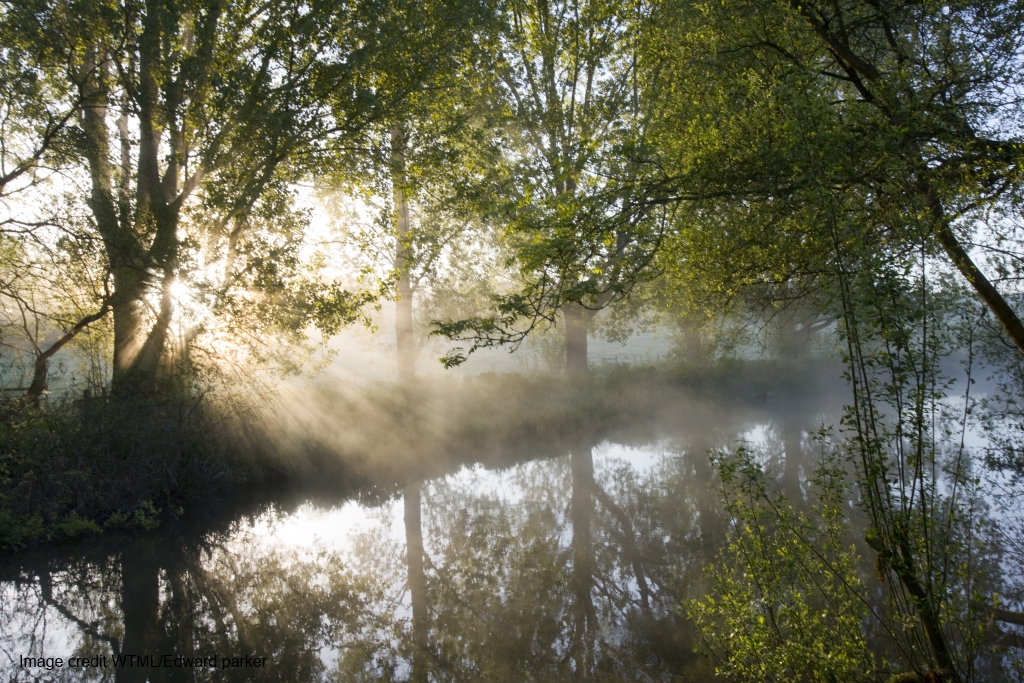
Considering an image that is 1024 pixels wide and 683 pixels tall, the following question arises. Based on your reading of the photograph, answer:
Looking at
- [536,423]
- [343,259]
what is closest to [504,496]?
[536,423]

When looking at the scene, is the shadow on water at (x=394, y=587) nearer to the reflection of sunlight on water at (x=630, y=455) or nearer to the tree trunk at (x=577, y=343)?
the reflection of sunlight on water at (x=630, y=455)

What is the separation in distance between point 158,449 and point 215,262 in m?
3.42

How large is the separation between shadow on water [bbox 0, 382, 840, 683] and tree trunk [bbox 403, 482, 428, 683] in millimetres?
32

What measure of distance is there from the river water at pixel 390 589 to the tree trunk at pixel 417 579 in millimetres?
29

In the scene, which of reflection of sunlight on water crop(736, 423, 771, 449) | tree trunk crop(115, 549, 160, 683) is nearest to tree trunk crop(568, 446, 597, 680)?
tree trunk crop(115, 549, 160, 683)

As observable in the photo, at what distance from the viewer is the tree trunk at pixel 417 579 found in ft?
22.1

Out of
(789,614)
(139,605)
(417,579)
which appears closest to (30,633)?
(139,605)

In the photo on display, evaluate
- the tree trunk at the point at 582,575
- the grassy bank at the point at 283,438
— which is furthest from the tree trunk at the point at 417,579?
the tree trunk at the point at 582,575

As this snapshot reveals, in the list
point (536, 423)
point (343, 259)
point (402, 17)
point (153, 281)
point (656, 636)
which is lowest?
point (656, 636)

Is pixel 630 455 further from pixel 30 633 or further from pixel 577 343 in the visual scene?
pixel 30 633

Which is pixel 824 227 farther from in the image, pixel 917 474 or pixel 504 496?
pixel 504 496

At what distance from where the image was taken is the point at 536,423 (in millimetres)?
19344

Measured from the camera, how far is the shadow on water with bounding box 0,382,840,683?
6.68 metres

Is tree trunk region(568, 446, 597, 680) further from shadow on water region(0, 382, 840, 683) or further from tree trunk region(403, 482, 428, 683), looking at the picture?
tree trunk region(403, 482, 428, 683)
